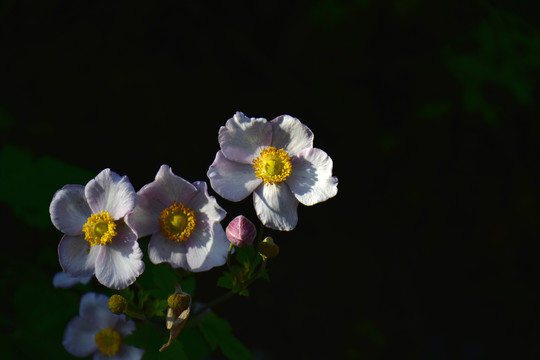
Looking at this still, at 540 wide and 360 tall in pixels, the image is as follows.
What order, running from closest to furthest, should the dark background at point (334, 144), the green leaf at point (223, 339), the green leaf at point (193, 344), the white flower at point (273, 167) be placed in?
the white flower at point (273, 167), the green leaf at point (223, 339), the green leaf at point (193, 344), the dark background at point (334, 144)

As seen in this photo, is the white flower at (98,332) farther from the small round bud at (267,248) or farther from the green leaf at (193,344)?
the small round bud at (267,248)

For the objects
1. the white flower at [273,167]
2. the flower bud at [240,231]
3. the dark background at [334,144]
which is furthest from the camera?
the dark background at [334,144]

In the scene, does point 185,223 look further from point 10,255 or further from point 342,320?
point 342,320

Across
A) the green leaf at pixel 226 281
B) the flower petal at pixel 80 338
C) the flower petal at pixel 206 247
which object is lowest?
the flower petal at pixel 80 338

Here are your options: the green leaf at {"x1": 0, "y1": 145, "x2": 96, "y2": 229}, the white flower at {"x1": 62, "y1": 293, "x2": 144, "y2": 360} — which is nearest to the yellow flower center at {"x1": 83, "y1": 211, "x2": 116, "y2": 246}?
the white flower at {"x1": 62, "y1": 293, "x2": 144, "y2": 360}

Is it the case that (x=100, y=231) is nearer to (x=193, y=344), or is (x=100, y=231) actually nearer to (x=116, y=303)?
(x=116, y=303)

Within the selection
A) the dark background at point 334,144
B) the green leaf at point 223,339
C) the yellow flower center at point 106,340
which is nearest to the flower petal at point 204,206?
the green leaf at point 223,339

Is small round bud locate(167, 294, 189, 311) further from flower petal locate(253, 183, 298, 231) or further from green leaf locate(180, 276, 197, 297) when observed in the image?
flower petal locate(253, 183, 298, 231)

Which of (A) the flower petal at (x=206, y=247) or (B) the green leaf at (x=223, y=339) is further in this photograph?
(B) the green leaf at (x=223, y=339)
